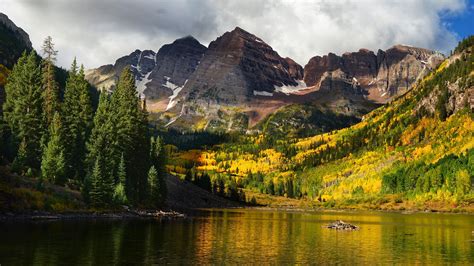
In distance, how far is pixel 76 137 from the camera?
117m

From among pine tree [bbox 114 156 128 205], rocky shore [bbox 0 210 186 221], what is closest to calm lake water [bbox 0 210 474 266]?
rocky shore [bbox 0 210 186 221]

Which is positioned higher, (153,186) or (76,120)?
(76,120)

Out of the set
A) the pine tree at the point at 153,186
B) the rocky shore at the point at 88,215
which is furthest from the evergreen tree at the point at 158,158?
the rocky shore at the point at 88,215

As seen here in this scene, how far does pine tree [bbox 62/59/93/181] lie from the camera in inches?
4530

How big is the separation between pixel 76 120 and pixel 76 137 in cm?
443

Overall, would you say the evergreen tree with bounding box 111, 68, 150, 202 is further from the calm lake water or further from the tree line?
the calm lake water

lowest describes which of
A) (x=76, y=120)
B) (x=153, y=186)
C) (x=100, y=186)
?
(x=100, y=186)

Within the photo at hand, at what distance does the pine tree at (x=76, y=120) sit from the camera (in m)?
115

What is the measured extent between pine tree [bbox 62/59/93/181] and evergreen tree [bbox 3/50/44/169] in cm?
638

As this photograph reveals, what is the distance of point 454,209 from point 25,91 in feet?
524

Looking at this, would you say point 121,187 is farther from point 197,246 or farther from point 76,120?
point 197,246

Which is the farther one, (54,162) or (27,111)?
(27,111)

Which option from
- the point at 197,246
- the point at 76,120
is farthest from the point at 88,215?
the point at 197,246

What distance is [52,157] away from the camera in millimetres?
101062
